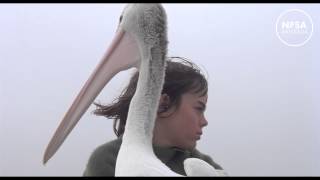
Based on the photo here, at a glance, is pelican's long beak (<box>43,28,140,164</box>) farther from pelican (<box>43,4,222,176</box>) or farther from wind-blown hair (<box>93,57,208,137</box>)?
wind-blown hair (<box>93,57,208,137</box>)

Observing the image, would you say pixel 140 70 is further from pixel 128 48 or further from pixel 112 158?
pixel 112 158

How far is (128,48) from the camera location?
2.44ft

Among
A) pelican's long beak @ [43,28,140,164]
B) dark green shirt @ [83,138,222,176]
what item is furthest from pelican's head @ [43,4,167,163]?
dark green shirt @ [83,138,222,176]

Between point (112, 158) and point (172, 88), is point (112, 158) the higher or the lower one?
the lower one

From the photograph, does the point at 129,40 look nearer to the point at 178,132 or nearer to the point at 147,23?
the point at 147,23

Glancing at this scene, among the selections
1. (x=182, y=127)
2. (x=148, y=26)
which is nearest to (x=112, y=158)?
(x=182, y=127)

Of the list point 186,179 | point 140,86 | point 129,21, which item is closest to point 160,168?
point 186,179

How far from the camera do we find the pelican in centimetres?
68

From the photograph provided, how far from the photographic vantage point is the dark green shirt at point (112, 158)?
0.78m

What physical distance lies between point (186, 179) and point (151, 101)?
5.5 inches

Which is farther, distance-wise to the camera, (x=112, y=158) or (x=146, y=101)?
(x=112, y=158)

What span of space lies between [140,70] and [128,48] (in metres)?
0.04

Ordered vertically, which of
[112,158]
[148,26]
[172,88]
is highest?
[148,26]

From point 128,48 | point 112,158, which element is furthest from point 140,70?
point 112,158
